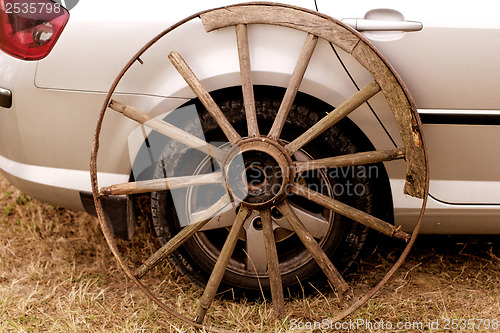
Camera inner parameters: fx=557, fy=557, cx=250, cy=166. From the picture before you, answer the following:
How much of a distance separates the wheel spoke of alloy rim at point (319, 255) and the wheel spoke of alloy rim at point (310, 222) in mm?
140

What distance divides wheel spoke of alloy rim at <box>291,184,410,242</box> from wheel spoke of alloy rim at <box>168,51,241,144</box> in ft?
0.96

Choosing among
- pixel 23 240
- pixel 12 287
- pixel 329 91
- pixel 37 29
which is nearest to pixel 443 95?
pixel 329 91

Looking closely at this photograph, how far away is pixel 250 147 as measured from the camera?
6.38 ft

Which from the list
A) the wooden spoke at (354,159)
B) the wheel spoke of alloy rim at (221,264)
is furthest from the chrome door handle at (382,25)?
the wheel spoke of alloy rim at (221,264)

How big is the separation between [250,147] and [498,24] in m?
0.96

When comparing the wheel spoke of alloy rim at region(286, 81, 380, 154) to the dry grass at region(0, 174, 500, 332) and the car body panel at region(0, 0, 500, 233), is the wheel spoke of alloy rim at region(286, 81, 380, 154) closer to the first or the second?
the car body panel at region(0, 0, 500, 233)

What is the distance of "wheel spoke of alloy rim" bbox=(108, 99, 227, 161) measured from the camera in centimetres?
199

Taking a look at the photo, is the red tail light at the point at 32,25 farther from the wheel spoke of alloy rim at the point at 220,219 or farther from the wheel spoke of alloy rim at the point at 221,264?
the wheel spoke of alloy rim at the point at 221,264

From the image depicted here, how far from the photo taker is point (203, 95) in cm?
194

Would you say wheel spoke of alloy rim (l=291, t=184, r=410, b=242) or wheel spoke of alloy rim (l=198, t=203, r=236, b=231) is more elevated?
wheel spoke of alloy rim (l=291, t=184, r=410, b=242)

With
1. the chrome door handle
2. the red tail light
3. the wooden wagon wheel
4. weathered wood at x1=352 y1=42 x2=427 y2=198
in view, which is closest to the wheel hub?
the wooden wagon wheel

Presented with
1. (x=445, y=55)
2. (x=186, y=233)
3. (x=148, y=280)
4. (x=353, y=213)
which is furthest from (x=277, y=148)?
(x=148, y=280)

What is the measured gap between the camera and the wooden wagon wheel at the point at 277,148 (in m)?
1.87

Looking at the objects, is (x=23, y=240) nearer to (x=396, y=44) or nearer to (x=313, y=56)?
(x=313, y=56)
